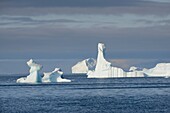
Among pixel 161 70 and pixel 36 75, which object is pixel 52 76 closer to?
pixel 36 75

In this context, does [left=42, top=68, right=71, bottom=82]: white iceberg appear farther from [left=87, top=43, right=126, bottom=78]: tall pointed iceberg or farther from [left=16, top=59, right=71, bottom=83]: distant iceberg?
[left=87, top=43, right=126, bottom=78]: tall pointed iceberg

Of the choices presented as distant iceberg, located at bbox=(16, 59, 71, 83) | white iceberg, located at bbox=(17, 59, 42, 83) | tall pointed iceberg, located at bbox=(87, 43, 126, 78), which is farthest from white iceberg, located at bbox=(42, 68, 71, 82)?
tall pointed iceberg, located at bbox=(87, 43, 126, 78)

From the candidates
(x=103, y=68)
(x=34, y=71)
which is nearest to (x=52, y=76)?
(x=34, y=71)

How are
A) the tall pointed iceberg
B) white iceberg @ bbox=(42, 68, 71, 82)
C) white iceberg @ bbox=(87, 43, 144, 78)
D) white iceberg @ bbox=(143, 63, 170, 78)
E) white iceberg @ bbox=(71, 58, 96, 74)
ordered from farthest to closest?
white iceberg @ bbox=(71, 58, 96, 74)
white iceberg @ bbox=(143, 63, 170, 78)
white iceberg @ bbox=(87, 43, 144, 78)
the tall pointed iceberg
white iceberg @ bbox=(42, 68, 71, 82)

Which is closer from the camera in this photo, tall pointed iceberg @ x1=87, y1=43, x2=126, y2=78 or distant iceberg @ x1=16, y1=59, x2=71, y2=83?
distant iceberg @ x1=16, y1=59, x2=71, y2=83

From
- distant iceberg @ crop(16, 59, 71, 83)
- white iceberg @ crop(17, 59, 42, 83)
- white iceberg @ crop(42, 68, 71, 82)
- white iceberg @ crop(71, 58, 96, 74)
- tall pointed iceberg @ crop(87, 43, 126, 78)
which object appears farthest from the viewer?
white iceberg @ crop(71, 58, 96, 74)

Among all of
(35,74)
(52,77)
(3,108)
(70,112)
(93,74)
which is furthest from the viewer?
(93,74)

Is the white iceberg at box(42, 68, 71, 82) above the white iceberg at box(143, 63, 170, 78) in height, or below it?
below

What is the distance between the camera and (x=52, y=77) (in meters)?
101

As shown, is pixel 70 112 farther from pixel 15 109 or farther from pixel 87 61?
pixel 87 61

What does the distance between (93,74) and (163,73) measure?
1524 centimetres

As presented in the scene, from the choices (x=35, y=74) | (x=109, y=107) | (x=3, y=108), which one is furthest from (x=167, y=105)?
(x=35, y=74)

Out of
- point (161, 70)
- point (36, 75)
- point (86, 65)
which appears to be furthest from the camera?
point (86, 65)

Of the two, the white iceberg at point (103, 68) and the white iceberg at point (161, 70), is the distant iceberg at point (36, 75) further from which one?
the white iceberg at point (161, 70)
